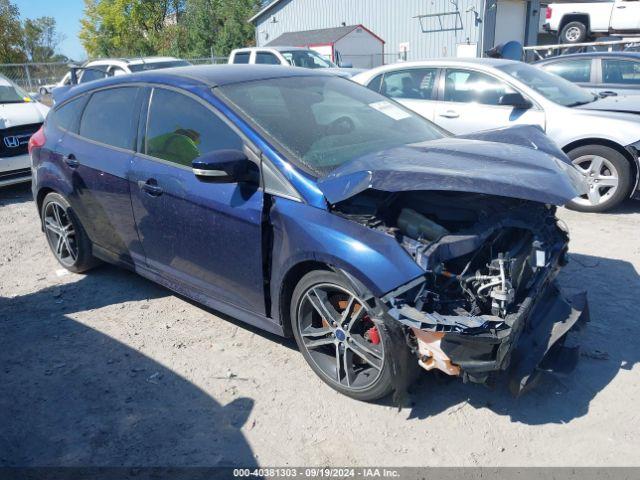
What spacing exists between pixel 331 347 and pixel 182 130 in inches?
68.2

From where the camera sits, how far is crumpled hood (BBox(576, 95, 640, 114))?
21.1 ft

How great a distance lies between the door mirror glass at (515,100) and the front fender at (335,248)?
425 cm

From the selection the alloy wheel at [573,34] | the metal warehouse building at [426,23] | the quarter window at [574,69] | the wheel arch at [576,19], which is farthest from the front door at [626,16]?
the quarter window at [574,69]

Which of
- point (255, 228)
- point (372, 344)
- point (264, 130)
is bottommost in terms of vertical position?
point (372, 344)

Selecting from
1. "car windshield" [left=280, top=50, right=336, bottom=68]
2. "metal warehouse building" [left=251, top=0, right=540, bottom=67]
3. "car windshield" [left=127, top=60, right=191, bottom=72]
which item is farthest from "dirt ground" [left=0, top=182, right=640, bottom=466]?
"metal warehouse building" [left=251, top=0, right=540, bottom=67]

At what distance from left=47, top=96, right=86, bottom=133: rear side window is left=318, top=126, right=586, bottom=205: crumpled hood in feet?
9.05

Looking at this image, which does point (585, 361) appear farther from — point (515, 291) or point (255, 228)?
point (255, 228)

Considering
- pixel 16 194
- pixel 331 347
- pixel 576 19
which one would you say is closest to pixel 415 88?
pixel 331 347

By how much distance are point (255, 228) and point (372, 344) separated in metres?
0.94

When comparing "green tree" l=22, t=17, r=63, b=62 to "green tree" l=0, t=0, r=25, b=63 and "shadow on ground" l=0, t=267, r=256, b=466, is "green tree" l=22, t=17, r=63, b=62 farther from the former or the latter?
"shadow on ground" l=0, t=267, r=256, b=466

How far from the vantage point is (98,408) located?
10.7 ft

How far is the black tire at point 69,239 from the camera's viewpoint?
192 inches

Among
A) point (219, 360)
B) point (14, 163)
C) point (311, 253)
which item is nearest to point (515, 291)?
point (311, 253)

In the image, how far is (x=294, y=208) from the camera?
3131 mm
